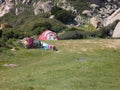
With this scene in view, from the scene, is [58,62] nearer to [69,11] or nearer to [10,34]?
[10,34]

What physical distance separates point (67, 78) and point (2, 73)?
470cm

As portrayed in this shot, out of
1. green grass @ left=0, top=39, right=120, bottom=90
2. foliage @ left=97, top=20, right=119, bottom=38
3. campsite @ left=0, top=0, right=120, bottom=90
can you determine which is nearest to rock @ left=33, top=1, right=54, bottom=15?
campsite @ left=0, top=0, right=120, bottom=90

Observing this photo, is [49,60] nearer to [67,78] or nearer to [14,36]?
[67,78]

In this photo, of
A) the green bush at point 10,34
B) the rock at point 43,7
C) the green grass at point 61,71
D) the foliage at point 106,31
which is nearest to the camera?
the green grass at point 61,71

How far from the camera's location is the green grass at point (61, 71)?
21.0 meters

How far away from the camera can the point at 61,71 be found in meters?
25.4

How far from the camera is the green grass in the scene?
2102 centimetres

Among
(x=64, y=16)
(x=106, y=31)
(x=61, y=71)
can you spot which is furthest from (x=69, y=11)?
(x=61, y=71)

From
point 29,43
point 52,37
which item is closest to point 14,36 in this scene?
point 52,37

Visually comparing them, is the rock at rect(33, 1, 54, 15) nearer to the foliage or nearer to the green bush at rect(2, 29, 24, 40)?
the foliage

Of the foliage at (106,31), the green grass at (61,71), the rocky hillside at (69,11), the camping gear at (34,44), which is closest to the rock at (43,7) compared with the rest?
the rocky hillside at (69,11)

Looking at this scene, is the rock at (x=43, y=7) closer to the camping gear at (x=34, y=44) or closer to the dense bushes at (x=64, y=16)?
the dense bushes at (x=64, y=16)

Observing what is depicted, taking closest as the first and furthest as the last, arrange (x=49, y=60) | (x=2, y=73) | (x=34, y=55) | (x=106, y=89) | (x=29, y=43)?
(x=106, y=89), (x=2, y=73), (x=49, y=60), (x=34, y=55), (x=29, y=43)

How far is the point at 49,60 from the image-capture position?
104 feet
